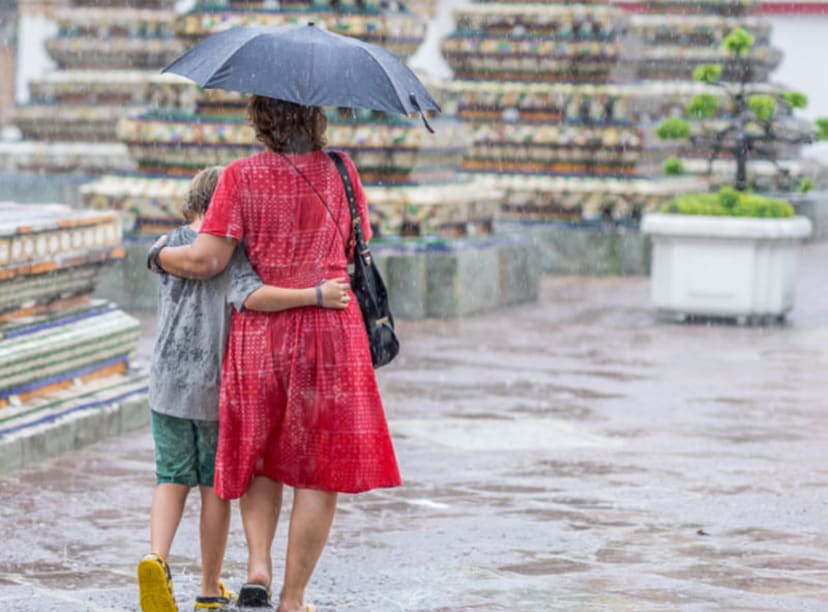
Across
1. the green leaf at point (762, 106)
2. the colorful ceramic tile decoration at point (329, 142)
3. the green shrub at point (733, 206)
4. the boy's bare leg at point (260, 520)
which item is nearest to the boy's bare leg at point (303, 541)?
the boy's bare leg at point (260, 520)

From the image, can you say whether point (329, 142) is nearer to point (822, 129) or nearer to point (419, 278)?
point (419, 278)

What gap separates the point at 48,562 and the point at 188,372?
1021mm

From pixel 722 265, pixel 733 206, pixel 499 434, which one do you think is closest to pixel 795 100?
pixel 733 206

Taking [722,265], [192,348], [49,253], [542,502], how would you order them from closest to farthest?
[192,348]
[542,502]
[49,253]
[722,265]

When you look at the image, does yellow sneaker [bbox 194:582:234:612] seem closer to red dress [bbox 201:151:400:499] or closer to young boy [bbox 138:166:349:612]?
young boy [bbox 138:166:349:612]

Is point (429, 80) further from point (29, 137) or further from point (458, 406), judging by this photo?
point (29, 137)

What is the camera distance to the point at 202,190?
6.19 meters

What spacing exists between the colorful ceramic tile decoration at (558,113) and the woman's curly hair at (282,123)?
12541 millimetres

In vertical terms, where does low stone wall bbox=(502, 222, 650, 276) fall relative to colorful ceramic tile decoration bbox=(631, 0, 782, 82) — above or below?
below

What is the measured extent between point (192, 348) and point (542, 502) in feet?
7.05

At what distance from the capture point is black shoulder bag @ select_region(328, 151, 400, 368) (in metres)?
6.07

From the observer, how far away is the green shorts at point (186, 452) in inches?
243

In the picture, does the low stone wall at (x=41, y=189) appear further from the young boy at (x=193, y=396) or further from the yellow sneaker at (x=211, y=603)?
the yellow sneaker at (x=211, y=603)

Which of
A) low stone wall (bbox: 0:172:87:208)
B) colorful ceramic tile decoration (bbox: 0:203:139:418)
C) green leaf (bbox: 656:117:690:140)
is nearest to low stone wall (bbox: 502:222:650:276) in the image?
green leaf (bbox: 656:117:690:140)
